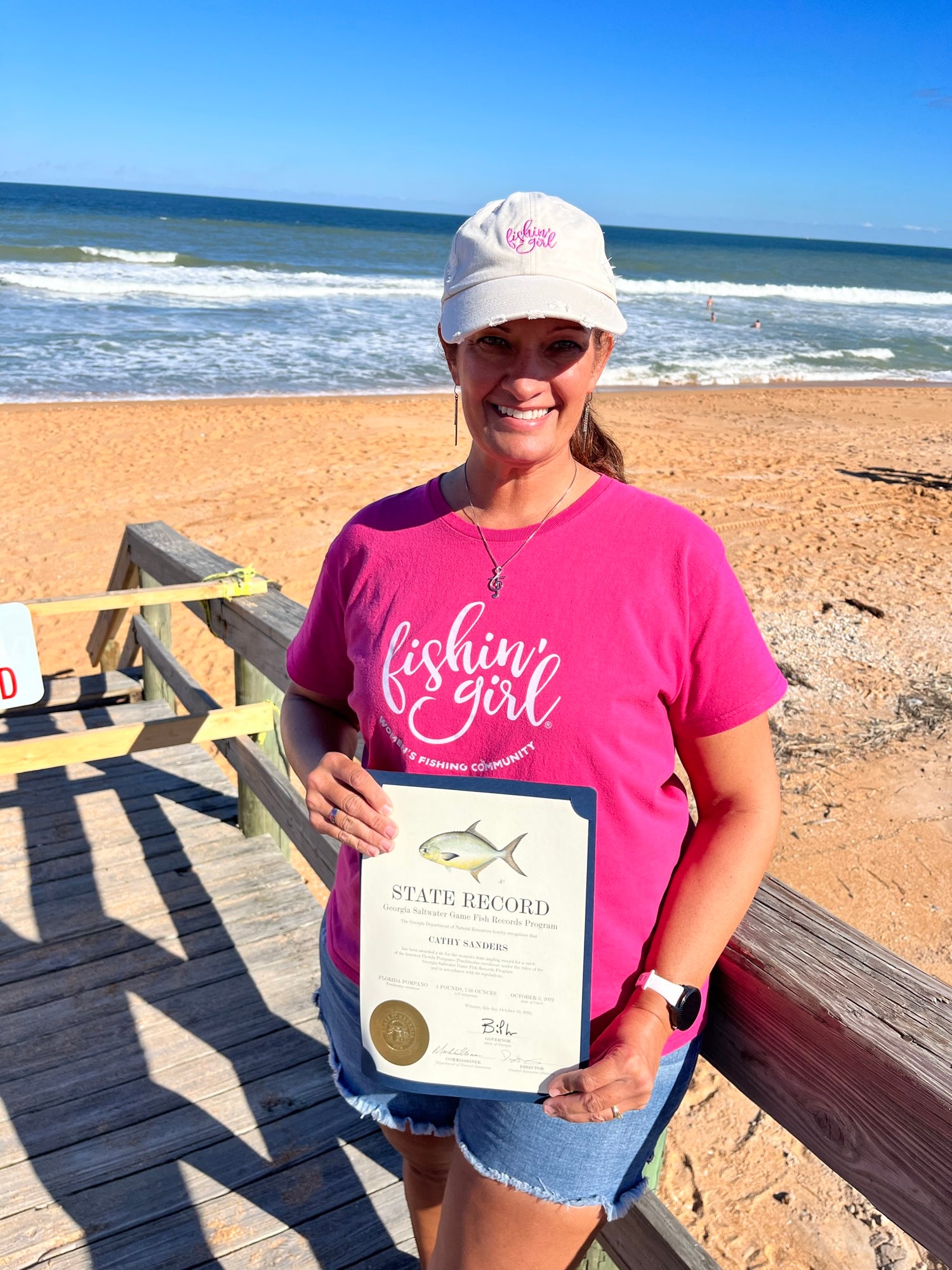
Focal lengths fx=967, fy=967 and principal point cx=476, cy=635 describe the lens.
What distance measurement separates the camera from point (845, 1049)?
3.58 ft

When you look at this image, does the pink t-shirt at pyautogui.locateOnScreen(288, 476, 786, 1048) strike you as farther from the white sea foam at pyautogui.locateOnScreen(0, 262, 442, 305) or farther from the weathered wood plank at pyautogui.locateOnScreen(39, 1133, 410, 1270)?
the white sea foam at pyautogui.locateOnScreen(0, 262, 442, 305)

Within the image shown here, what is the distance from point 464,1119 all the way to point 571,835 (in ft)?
1.49

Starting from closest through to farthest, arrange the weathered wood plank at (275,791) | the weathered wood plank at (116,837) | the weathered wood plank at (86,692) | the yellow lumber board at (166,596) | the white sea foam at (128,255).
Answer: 1. the weathered wood plank at (275,791)
2. the yellow lumber board at (166,596)
3. the weathered wood plank at (116,837)
4. the weathered wood plank at (86,692)
5. the white sea foam at (128,255)

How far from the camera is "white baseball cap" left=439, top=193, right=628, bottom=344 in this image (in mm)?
1227

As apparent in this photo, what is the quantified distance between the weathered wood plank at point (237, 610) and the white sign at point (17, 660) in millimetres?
600

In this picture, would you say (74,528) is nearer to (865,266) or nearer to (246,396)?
(246,396)

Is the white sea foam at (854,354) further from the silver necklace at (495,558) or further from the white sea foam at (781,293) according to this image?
A: the silver necklace at (495,558)

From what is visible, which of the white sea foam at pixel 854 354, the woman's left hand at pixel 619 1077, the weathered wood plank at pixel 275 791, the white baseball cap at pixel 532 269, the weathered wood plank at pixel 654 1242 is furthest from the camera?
the white sea foam at pixel 854 354

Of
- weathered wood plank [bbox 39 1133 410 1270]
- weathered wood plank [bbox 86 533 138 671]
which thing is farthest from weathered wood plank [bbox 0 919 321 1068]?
weathered wood plank [bbox 86 533 138 671]

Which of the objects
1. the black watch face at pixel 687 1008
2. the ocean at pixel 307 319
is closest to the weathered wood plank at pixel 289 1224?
the black watch face at pixel 687 1008

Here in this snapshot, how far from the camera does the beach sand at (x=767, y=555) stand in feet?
9.94

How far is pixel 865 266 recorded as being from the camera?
78688mm

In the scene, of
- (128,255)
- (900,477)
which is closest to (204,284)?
(128,255)

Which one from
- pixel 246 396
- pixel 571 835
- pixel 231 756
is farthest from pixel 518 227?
pixel 246 396
